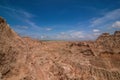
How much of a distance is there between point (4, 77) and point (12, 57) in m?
2.49

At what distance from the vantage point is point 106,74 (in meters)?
21.6

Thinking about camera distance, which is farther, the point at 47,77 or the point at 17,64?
the point at 47,77

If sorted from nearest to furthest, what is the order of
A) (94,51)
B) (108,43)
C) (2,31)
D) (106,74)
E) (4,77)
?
(4,77) < (2,31) < (106,74) < (94,51) < (108,43)

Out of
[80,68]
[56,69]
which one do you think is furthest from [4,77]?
[80,68]

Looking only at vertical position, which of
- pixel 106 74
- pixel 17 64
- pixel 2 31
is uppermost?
pixel 2 31

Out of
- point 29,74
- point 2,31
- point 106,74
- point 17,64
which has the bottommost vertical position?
point 106,74

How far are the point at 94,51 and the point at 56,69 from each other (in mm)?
20305

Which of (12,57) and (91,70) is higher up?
(12,57)

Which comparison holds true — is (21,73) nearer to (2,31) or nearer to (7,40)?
(7,40)

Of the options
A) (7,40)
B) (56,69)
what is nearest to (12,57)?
(7,40)

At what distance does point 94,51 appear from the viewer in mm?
40031

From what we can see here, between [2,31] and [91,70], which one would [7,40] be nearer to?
[2,31]

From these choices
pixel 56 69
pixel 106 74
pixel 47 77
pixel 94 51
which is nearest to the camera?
pixel 47 77

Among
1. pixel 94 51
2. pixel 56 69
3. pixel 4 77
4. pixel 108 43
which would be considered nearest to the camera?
pixel 4 77
